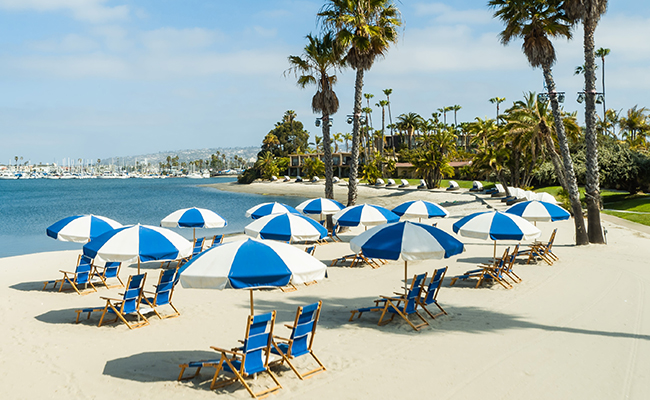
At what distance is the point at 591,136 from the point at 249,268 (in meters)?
17.1

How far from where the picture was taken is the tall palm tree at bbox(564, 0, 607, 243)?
17408 mm

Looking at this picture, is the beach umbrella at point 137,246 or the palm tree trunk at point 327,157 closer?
the beach umbrella at point 137,246

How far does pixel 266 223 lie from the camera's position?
37.0ft

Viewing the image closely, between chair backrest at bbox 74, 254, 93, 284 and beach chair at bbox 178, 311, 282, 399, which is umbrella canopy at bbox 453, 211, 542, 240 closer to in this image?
beach chair at bbox 178, 311, 282, 399

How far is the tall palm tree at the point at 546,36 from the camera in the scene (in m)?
18.5

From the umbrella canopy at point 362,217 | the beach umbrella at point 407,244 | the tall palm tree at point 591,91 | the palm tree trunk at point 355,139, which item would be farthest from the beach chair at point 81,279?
the tall palm tree at point 591,91

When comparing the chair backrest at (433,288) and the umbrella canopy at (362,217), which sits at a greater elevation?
the umbrella canopy at (362,217)

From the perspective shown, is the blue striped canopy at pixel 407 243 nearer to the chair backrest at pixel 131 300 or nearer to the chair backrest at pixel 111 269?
the chair backrest at pixel 131 300

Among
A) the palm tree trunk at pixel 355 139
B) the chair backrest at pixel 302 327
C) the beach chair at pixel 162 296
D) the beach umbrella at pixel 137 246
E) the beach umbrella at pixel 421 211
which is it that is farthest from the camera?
the palm tree trunk at pixel 355 139

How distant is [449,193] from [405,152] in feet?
118

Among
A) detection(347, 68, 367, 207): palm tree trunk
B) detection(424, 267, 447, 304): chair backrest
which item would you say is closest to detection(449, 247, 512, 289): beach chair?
detection(424, 267, 447, 304): chair backrest

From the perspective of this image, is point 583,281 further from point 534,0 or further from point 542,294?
point 534,0

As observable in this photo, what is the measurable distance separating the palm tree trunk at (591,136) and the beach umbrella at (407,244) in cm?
1293

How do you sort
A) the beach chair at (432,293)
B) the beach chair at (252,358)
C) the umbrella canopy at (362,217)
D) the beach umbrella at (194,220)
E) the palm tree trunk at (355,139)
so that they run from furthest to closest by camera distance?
the palm tree trunk at (355,139) < the umbrella canopy at (362,217) < the beach umbrella at (194,220) < the beach chair at (432,293) < the beach chair at (252,358)
